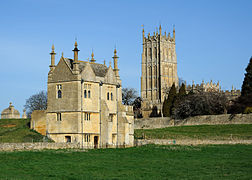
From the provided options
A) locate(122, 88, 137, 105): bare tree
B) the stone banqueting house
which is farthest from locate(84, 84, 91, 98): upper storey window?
locate(122, 88, 137, 105): bare tree

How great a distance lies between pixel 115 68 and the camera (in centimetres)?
5297

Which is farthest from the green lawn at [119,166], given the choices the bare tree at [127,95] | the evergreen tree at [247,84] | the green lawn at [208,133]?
the bare tree at [127,95]

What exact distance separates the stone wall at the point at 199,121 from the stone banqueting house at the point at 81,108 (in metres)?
26.9

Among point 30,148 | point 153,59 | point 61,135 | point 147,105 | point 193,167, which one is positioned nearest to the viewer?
point 193,167

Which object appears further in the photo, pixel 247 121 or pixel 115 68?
pixel 247 121

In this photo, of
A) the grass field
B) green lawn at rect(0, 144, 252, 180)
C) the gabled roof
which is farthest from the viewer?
the gabled roof

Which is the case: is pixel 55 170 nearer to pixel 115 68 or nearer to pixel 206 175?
pixel 206 175

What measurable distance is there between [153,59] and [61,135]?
102 meters

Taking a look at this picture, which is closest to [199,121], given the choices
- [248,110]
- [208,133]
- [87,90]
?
[248,110]

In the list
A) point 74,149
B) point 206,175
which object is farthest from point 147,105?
point 206,175

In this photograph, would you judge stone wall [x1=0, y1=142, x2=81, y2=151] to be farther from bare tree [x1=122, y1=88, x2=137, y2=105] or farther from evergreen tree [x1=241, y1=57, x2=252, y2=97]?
bare tree [x1=122, y1=88, x2=137, y2=105]

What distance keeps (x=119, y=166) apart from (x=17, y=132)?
18766 millimetres

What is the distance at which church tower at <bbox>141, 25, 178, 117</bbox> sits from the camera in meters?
144

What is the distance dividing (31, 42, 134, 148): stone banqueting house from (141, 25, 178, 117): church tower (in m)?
91.7
